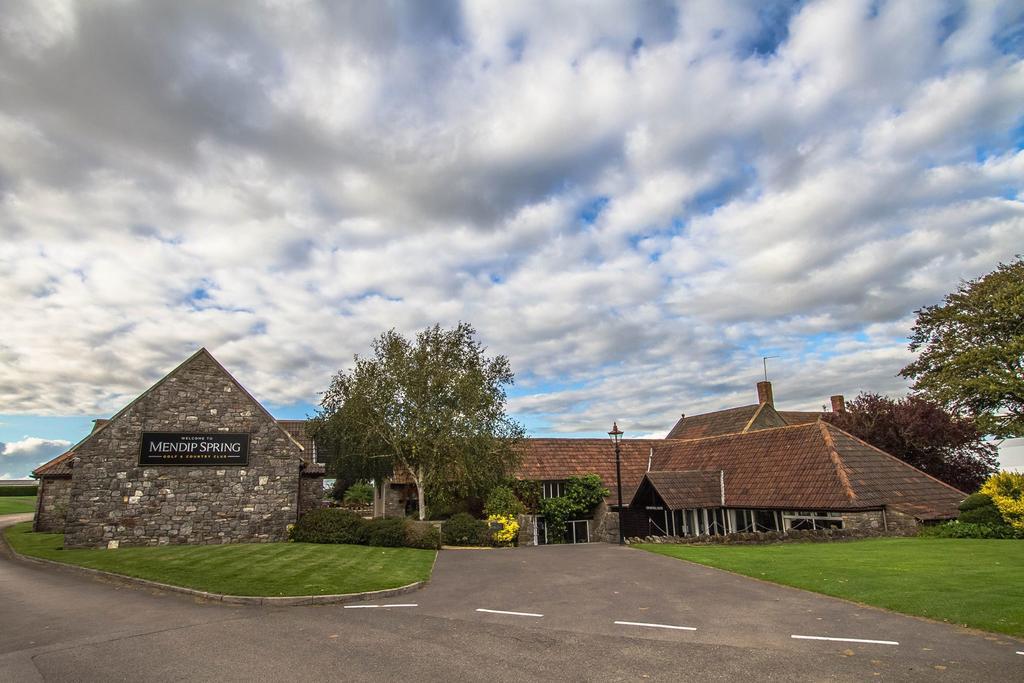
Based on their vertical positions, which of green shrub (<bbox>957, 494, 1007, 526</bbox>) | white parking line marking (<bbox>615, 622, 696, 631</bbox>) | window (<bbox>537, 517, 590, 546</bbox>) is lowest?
window (<bbox>537, 517, 590, 546</bbox>)

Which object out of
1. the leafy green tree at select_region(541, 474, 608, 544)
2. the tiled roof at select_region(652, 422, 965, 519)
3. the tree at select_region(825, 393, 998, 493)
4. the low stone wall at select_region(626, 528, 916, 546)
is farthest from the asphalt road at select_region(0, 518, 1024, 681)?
the tree at select_region(825, 393, 998, 493)

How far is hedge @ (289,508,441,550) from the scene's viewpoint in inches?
973

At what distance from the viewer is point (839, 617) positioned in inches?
422

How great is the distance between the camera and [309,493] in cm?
2922

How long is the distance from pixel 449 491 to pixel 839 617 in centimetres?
2241

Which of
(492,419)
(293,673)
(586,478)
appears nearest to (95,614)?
(293,673)

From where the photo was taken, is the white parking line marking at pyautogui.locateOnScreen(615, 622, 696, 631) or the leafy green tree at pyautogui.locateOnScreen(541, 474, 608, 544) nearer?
the white parking line marking at pyautogui.locateOnScreen(615, 622, 696, 631)

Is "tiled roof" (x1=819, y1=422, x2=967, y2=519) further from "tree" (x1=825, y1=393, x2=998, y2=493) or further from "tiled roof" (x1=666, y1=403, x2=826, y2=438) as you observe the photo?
"tiled roof" (x1=666, y1=403, x2=826, y2=438)

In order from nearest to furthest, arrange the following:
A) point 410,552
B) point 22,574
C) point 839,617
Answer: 1. point 839,617
2. point 22,574
3. point 410,552

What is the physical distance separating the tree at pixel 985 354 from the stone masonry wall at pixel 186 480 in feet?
105

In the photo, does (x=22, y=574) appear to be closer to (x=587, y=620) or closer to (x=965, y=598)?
(x=587, y=620)

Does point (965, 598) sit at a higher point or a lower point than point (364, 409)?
lower

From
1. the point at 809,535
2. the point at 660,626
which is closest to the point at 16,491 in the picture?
the point at 809,535

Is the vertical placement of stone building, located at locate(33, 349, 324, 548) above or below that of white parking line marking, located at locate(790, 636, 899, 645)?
above
